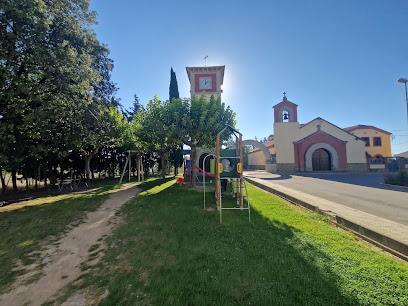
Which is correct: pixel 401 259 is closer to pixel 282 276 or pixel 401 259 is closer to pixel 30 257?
pixel 282 276

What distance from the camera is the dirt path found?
8.93 ft

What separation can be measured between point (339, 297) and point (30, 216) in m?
8.81

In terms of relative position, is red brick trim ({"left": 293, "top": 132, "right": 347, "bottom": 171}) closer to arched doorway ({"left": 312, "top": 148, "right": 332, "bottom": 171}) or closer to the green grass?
arched doorway ({"left": 312, "top": 148, "right": 332, "bottom": 171})

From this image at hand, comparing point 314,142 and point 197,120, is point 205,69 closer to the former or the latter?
point 197,120

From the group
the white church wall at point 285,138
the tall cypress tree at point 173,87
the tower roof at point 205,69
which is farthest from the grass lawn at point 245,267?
the white church wall at point 285,138

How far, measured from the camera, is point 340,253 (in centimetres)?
354

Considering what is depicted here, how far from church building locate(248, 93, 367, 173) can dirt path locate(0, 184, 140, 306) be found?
2517 cm

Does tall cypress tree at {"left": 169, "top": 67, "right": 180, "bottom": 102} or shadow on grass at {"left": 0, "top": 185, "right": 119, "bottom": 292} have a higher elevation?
tall cypress tree at {"left": 169, "top": 67, "right": 180, "bottom": 102}

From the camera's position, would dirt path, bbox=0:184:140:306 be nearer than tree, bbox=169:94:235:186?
Yes

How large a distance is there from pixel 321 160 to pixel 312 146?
2.65 m

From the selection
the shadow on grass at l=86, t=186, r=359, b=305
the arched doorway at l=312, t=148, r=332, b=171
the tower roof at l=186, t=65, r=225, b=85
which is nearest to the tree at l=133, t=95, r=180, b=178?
the shadow on grass at l=86, t=186, r=359, b=305

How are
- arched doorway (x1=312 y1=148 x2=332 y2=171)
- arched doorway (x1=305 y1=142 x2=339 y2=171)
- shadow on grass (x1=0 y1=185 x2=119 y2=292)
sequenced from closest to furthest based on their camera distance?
shadow on grass (x1=0 y1=185 x2=119 y2=292) → arched doorway (x1=305 y1=142 x2=339 y2=171) → arched doorway (x1=312 y1=148 x2=332 y2=171)

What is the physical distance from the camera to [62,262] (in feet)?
11.9

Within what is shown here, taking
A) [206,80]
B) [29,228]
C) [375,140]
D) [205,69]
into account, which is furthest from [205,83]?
[375,140]
